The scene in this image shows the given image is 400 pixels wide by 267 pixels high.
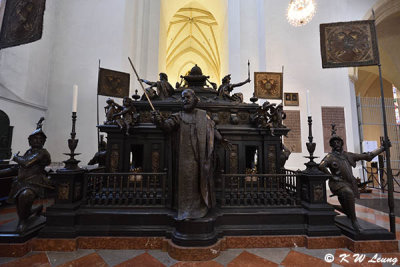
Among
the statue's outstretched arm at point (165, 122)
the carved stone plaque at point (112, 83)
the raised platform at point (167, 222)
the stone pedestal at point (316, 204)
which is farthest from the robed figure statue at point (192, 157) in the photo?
the carved stone plaque at point (112, 83)

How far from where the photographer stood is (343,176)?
2.39 metres

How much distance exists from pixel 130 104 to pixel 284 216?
293 centimetres

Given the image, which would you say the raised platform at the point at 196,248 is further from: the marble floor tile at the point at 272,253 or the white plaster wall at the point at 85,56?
the white plaster wall at the point at 85,56

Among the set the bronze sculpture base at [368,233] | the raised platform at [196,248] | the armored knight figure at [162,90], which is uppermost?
the armored knight figure at [162,90]

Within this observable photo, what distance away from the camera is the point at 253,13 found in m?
8.10

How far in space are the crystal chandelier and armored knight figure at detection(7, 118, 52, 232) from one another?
872 cm

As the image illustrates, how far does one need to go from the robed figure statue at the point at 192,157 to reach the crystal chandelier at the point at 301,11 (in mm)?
7284

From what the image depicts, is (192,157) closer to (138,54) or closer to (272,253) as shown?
(272,253)

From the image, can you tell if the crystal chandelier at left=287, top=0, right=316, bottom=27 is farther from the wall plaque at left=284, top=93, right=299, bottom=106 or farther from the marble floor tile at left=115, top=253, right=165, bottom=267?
the marble floor tile at left=115, top=253, right=165, bottom=267

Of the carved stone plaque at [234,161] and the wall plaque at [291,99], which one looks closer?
the carved stone plaque at [234,161]

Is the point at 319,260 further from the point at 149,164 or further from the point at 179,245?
the point at 149,164

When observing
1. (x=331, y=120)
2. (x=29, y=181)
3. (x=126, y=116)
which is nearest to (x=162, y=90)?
(x=126, y=116)

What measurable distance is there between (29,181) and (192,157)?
1985 millimetres

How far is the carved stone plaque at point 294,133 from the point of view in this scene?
674 centimetres
